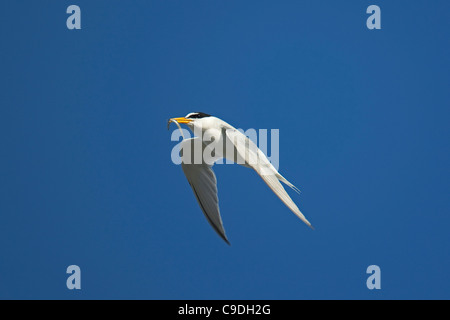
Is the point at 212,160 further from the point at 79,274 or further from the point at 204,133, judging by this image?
the point at 79,274

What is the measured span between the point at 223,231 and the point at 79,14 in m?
3.54

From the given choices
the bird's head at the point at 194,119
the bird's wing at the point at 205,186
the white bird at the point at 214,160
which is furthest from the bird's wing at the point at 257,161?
the bird's wing at the point at 205,186

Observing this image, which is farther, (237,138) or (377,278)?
(377,278)

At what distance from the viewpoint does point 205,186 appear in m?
6.16

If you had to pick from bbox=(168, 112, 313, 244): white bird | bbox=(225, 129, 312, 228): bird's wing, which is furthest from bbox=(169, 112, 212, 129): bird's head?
bbox=(225, 129, 312, 228): bird's wing

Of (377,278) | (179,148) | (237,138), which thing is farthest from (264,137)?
(377,278)

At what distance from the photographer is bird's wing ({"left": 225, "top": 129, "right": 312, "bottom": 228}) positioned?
15.1 feet

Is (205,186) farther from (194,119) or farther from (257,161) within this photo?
(257,161)

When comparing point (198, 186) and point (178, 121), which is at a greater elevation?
point (178, 121)

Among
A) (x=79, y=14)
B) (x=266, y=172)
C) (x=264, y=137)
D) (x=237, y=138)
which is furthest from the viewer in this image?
(x=79, y=14)

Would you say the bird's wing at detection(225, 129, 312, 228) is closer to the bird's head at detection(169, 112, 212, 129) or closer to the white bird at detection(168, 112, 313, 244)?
the white bird at detection(168, 112, 313, 244)

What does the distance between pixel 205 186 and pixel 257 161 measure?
1035 millimetres

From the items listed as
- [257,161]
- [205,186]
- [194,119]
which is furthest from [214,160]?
[257,161]
